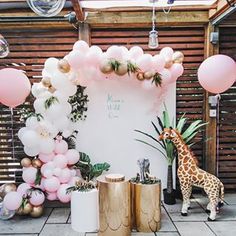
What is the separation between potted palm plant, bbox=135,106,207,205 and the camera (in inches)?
176

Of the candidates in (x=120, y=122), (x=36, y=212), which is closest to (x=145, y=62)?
(x=120, y=122)

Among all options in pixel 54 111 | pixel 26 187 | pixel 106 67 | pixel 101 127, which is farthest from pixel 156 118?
pixel 26 187

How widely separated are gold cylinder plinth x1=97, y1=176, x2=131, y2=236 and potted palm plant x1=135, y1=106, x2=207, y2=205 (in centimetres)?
119

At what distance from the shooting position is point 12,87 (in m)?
3.87

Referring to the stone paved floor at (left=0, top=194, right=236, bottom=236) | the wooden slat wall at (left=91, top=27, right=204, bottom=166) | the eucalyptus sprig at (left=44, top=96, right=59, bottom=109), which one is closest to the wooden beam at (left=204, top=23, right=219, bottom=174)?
the wooden slat wall at (left=91, top=27, right=204, bottom=166)

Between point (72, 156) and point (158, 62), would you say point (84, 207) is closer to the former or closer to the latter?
point (72, 156)

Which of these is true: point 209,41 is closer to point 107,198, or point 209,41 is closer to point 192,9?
point 192,9

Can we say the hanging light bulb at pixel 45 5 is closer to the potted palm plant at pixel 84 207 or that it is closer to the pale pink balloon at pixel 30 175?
the potted palm plant at pixel 84 207

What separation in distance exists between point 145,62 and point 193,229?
6.95 feet

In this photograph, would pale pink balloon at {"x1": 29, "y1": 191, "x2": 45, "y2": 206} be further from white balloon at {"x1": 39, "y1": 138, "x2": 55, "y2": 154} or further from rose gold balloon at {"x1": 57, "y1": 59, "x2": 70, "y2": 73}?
rose gold balloon at {"x1": 57, "y1": 59, "x2": 70, "y2": 73}

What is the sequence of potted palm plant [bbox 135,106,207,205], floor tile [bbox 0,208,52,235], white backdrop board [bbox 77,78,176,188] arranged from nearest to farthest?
floor tile [bbox 0,208,52,235], potted palm plant [bbox 135,106,207,205], white backdrop board [bbox 77,78,176,188]

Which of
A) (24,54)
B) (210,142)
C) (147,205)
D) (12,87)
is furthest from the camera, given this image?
(210,142)

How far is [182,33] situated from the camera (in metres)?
4.86

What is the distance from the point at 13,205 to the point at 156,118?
7.42ft
